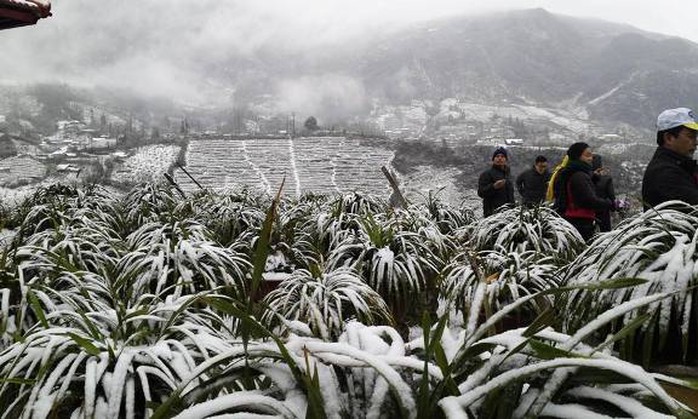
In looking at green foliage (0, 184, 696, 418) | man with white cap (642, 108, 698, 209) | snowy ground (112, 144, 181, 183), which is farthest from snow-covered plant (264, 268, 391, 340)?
snowy ground (112, 144, 181, 183)

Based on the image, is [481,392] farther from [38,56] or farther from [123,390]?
[38,56]

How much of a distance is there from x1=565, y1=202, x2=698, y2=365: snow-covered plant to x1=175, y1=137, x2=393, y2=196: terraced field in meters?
18.3

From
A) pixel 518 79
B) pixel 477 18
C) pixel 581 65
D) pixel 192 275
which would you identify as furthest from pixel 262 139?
pixel 477 18

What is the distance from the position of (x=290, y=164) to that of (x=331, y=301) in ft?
92.9

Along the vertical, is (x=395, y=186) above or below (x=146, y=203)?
above

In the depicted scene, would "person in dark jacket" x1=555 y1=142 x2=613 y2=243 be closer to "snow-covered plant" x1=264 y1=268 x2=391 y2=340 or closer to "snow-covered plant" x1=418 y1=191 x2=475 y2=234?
"snow-covered plant" x1=418 y1=191 x2=475 y2=234

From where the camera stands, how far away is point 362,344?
103 centimetres

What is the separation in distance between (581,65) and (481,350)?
16856 centimetres

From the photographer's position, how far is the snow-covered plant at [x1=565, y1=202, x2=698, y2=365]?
1649mm

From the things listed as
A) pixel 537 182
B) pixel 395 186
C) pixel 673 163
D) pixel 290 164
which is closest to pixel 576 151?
pixel 673 163

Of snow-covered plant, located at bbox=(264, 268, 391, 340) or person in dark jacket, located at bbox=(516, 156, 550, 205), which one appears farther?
person in dark jacket, located at bbox=(516, 156, 550, 205)

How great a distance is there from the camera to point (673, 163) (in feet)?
9.32

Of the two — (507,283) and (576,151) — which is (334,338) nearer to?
(507,283)

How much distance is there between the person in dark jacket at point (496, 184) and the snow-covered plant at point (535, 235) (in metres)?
1.47
